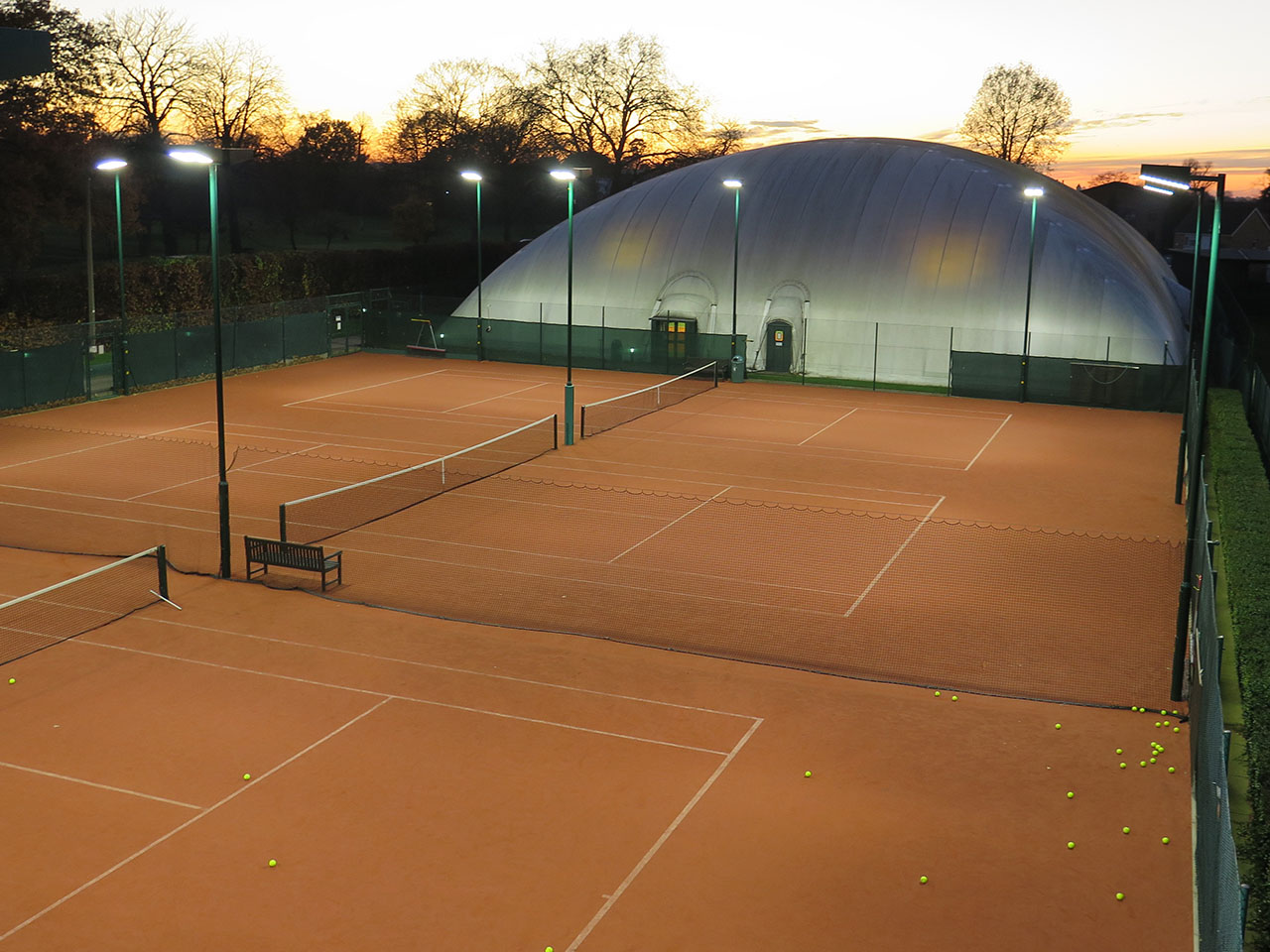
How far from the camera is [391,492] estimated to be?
2620 cm

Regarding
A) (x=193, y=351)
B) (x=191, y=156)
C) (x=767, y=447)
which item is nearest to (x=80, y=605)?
(x=191, y=156)

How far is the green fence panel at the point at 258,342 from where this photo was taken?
4442 cm

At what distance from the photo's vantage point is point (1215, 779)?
993cm

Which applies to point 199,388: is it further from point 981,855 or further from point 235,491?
point 981,855

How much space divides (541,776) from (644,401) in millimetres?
28111

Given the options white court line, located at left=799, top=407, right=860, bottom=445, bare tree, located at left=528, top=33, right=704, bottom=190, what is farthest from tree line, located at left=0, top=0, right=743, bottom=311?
white court line, located at left=799, top=407, right=860, bottom=445

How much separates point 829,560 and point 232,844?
1274cm

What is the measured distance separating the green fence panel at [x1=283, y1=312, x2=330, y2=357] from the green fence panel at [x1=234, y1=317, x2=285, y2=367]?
18.0 inches

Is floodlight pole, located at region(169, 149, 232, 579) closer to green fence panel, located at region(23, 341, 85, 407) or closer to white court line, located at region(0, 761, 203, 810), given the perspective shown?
white court line, located at region(0, 761, 203, 810)

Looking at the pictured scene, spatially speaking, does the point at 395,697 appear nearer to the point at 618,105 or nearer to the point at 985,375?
the point at 985,375

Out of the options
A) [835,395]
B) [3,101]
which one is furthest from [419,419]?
[3,101]

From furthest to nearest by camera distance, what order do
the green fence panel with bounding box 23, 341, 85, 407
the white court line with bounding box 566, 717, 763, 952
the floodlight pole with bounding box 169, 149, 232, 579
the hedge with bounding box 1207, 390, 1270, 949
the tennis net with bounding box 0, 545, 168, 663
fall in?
the green fence panel with bounding box 23, 341, 85, 407, the floodlight pole with bounding box 169, 149, 232, 579, the tennis net with bounding box 0, 545, 168, 663, the white court line with bounding box 566, 717, 763, 952, the hedge with bounding box 1207, 390, 1270, 949

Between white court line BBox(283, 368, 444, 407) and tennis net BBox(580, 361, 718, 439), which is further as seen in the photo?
white court line BBox(283, 368, 444, 407)

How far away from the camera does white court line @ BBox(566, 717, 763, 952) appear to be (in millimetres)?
10516
